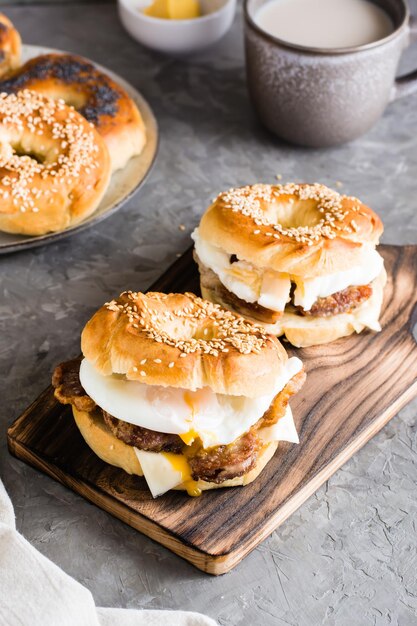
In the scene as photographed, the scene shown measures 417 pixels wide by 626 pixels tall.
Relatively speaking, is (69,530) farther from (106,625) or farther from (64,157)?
(64,157)

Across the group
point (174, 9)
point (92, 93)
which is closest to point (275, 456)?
point (92, 93)

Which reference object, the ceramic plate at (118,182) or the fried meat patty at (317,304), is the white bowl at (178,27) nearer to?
the ceramic plate at (118,182)

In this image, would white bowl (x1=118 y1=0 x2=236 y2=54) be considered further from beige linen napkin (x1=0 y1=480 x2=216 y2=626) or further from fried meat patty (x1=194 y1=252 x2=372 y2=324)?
beige linen napkin (x1=0 y1=480 x2=216 y2=626)

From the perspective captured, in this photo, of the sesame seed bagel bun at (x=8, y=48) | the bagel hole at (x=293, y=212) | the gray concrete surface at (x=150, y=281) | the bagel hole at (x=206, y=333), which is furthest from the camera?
the sesame seed bagel bun at (x=8, y=48)

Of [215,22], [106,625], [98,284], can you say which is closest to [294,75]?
[215,22]

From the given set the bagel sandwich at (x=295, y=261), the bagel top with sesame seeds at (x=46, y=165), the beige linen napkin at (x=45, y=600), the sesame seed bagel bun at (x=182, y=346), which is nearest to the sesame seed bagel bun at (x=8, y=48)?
the bagel top with sesame seeds at (x=46, y=165)
